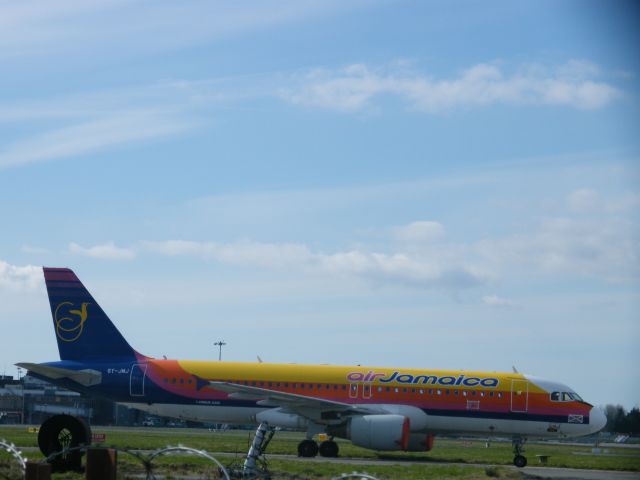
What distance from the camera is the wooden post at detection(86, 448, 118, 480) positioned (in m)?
14.8

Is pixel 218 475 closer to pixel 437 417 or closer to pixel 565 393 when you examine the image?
pixel 437 417

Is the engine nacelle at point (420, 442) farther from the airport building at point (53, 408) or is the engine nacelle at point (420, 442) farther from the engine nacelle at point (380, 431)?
the airport building at point (53, 408)

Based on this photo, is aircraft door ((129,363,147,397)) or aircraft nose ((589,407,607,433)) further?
aircraft door ((129,363,147,397))

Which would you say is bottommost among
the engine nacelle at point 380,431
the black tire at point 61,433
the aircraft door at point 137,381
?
the engine nacelle at point 380,431

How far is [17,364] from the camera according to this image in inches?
1384

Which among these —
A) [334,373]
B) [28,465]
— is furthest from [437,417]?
[28,465]

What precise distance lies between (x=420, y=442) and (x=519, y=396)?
12.8 feet

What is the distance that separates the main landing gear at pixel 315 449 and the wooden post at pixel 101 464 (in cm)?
1803

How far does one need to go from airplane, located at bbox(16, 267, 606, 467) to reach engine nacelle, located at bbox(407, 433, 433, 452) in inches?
1.4

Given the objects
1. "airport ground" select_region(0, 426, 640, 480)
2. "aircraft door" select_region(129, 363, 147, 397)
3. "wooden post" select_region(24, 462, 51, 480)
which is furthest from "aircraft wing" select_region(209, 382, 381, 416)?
"wooden post" select_region(24, 462, 51, 480)

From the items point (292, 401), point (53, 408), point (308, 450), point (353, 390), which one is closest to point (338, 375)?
point (353, 390)

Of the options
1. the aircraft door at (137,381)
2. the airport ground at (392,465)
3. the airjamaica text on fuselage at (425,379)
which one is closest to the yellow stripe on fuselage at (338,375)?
the airjamaica text on fuselage at (425,379)

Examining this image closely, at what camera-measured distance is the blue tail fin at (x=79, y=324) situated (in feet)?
122

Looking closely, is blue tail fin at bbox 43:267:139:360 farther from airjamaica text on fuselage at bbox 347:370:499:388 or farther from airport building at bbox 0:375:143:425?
airport building at bbox 0:375:143:425
